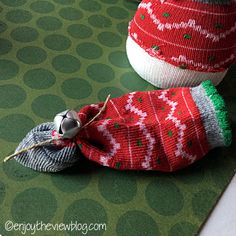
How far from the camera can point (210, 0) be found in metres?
0.69

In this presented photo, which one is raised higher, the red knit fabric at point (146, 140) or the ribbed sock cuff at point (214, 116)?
the ribbed sock cuff at point (214, 116)

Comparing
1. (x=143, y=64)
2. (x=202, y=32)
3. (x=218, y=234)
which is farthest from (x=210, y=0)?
(x=218, y=234)

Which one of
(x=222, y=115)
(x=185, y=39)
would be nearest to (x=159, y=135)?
(x=222, y=115)

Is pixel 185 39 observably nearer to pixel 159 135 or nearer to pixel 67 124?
pixel 159 135

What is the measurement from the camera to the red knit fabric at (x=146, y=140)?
61 cm

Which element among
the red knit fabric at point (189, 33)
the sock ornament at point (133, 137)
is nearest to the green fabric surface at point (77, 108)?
the sock ornament at point (133, 137)

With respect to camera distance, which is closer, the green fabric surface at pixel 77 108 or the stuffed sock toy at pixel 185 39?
the green fabric surface at pixel 77 108

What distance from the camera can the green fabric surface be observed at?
0.57 m

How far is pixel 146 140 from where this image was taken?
0.62 m

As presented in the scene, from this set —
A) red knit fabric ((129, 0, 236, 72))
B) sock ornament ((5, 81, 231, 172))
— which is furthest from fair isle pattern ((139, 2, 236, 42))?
sock ornament ((5, 81, 231, 172))

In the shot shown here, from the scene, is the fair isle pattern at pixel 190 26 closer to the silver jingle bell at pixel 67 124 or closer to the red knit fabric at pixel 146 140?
the red knit fabric at pixel 146 140

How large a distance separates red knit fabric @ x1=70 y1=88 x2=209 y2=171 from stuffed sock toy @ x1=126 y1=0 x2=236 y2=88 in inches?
4.8

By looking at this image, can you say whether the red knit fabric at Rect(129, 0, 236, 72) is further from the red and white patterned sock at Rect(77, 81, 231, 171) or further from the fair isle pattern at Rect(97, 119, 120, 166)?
the fair isle pattern at Rect(97, 119, 120, 166)

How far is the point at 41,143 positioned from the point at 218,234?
0.38 metres
